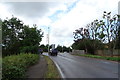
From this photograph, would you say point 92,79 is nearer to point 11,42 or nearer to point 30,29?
point 30,29

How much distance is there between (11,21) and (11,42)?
4.84 metres

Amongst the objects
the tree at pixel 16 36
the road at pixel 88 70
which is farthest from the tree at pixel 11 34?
the road at pixel 88 70

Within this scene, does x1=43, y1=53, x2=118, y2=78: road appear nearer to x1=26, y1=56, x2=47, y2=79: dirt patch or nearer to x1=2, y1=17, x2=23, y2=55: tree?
x1=26, y1=56, x2=47, y2=79: dirt patch

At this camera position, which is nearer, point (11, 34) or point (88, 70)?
point (88, 70)

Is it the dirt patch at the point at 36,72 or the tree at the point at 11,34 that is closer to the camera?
the dirt patch at the point at 36,72

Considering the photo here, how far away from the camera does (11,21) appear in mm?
38750

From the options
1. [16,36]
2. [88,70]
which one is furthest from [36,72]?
[16,36]

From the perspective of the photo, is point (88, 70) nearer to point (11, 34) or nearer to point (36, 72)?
point (36, 72)

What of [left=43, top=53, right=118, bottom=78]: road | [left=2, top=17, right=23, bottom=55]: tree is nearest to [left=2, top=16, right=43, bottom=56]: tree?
[left=2, top=17, right=23, bottom=55]: tree

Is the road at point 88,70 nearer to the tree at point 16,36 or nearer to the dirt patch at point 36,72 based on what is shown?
the dirt patch at point 36,72

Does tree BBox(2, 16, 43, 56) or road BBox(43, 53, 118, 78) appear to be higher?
tree BBox(2, 16, 43, 56)

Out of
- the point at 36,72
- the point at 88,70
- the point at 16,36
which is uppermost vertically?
the point at 16,36

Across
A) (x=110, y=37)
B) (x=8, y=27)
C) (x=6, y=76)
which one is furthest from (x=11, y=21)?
(x=6, y=76)

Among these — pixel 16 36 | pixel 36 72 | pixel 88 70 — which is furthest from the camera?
pixel 16 36
